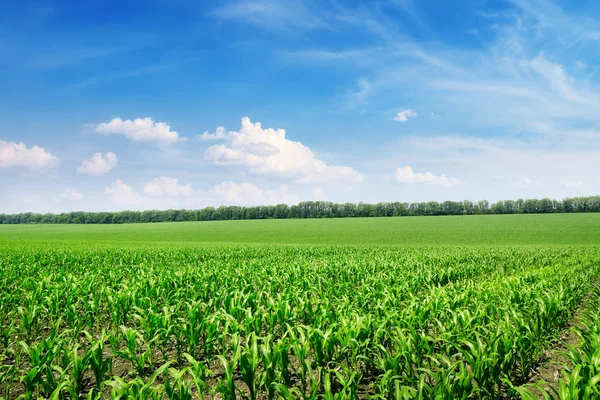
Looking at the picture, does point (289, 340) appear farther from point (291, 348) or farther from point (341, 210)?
point (341, 210)

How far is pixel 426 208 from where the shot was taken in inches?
5733

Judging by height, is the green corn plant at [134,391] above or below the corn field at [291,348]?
above

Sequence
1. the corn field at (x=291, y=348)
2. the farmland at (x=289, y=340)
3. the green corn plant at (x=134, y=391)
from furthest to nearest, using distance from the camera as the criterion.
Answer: the farmland at (x=289, y=340), the corn field at (x=291, y=348), the green corn plant at (x=134, y=391)

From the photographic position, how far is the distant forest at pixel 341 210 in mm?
131625

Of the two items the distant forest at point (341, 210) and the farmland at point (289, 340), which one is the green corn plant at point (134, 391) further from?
the distant forest at point (341, 210)

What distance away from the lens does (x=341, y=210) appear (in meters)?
149

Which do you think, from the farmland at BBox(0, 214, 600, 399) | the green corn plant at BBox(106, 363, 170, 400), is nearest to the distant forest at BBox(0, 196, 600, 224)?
the farmland at BBox(0, 214, 600, 399)

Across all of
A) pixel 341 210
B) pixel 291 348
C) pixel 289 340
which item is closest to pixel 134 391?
pixel 289 340

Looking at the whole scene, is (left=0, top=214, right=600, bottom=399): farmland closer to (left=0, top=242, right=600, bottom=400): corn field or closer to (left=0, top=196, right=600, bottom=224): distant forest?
(left=0, top=242, right=600, bottom=400): corn field

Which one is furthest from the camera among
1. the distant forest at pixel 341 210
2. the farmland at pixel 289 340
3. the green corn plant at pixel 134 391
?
the distant forest at pixel 341 210

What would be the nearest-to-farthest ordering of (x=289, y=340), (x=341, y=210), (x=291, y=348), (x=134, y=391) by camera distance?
(x=134, y=391)
(x=289, y=340)
(x=291, y=348)
(x=341, y=210)

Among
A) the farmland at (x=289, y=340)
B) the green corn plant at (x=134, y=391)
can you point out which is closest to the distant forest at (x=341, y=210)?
the farmland at (x=289, y=340)

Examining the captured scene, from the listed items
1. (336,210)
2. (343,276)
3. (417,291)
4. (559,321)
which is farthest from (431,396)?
(336,210)

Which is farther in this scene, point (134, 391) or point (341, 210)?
point (341, 210)
